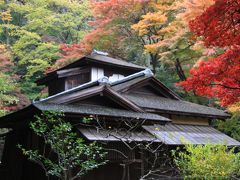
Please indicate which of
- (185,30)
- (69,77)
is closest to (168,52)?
(185,30)

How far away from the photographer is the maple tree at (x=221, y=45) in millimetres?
8914

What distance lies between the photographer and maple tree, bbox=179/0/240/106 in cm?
891

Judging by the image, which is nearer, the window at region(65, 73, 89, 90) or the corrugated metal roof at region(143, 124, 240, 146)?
the corrugated metal roof at region(143, 124, 240, 146)

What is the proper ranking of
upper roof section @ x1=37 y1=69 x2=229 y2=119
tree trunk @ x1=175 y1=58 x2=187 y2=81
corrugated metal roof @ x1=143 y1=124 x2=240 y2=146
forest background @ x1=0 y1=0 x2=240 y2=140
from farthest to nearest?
tree trunk @ x1=175 y1=58 x2=187 y2=81, forest background @ x1=0 y1=0 x2=240 y2=140, corrugated metal roof @ x1=143 y1=124 x2=240 y2=146, upper roof section @ x1=37 y1=69 x2=229 y2=119

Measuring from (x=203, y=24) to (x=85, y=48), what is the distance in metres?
15.8

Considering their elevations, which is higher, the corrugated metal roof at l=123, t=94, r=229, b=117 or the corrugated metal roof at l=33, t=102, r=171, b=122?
the corrugated metal roof at l=123, t=94, r=229, b=117

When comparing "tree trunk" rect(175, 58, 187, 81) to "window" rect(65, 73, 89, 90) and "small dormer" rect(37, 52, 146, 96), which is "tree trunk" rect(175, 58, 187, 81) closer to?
"small dormer" rect(37, 52, 146, 96)

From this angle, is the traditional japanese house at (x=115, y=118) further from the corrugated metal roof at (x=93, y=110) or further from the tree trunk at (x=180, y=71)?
the tree trunk at (x=180, y=71)

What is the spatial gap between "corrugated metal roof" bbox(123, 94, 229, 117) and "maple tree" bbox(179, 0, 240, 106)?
11.8 ft

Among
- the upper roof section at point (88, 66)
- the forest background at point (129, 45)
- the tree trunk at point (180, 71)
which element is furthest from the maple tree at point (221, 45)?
the tree trunk at point (180, 71)

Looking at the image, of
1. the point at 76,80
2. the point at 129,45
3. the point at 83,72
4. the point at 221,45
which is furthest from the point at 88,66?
the point at 221,45

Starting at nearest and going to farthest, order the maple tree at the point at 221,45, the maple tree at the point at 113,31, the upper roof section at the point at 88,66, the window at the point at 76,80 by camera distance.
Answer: the maple tree at the point at 221,45 < the upper roof section at the point at 88,66 < the window at the point at 76,80 < the maple tree at the point at 113,31

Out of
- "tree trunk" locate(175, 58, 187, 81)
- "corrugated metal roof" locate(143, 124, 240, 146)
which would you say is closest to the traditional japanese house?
"corrugated metal roof" locate(143, 124, 240, 146)

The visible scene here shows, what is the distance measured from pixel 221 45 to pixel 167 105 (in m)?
6.89
